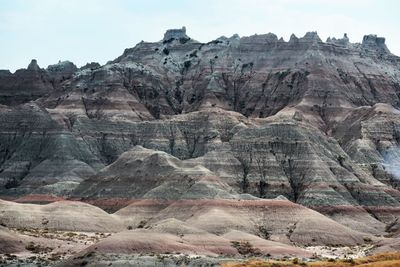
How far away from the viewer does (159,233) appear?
14462cm

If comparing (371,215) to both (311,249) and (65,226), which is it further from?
(65,226)

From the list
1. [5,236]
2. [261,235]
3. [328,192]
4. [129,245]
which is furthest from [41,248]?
[328,192]

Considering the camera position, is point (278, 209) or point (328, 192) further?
point (328, 192)

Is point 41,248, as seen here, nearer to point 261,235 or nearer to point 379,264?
point 261,235

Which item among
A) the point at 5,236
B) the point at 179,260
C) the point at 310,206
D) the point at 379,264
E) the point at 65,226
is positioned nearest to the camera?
the point at 379,264

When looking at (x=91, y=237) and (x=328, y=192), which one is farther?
(x=328, y=192)

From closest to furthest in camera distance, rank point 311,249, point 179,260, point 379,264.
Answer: point 379,264, point 179,260, point 311,249

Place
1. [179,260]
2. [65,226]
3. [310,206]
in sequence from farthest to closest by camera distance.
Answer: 1. [310,206]
2. [65,226]
3. [179,260]

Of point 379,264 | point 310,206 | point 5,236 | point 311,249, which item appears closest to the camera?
point 379,264

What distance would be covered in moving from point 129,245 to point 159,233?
13.0 meters

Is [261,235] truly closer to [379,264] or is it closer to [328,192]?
[328,192]

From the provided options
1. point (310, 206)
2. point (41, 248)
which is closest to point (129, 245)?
point (41, 248)

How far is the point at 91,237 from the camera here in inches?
6383

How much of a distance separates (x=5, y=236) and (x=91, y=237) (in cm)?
2310
